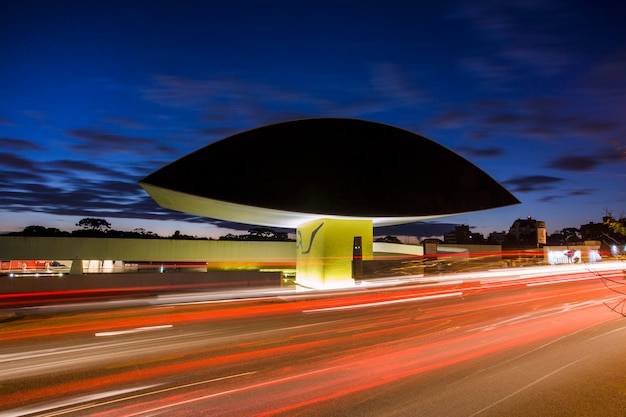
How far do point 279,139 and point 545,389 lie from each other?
20.3 metres

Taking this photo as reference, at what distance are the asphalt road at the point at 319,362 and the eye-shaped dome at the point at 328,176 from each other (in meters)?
8.70

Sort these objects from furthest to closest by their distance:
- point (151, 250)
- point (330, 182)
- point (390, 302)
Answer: point (151, 250)
point (330, 182)
point (390, 302)

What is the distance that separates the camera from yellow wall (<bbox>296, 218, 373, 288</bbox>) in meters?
25.6

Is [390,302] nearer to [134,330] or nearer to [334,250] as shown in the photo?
[334,250]

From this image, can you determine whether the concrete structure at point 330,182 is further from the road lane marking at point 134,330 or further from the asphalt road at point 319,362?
the road lane marking at point 134,330

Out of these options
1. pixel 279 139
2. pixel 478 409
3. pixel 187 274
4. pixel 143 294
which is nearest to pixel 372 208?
pixel 279 139

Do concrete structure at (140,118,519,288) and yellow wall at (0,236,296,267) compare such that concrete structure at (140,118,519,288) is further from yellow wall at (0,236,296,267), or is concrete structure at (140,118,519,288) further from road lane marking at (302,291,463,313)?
yellow wall at (0,236,296,267)

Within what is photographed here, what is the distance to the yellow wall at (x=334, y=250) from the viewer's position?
25.6 metres

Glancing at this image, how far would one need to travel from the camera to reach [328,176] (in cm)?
2417

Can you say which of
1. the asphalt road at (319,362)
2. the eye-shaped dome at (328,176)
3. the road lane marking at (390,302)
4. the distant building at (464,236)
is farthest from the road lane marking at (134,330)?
the distant building at (464,236)

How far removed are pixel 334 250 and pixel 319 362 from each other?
1823 cm

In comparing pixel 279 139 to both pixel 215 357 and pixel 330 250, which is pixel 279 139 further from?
pixel 215 357

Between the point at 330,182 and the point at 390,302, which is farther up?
the point at 330,182

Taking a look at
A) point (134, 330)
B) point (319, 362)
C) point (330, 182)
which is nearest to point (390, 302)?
point (330, 182)
